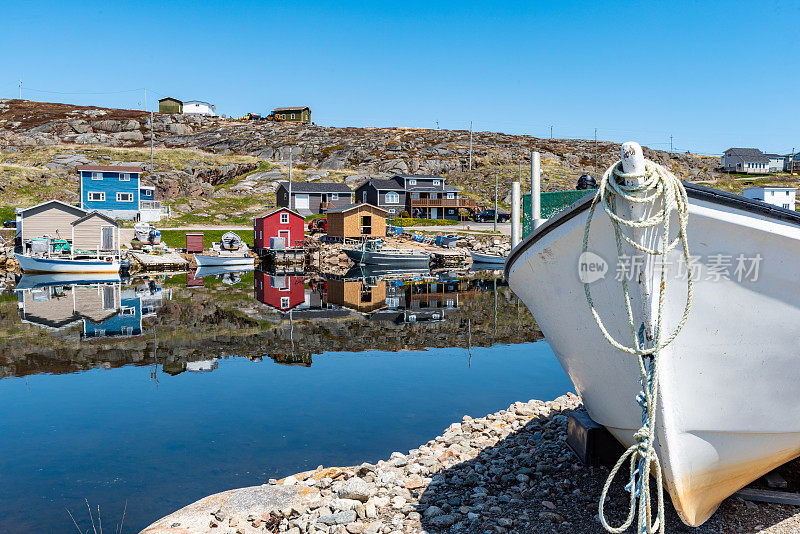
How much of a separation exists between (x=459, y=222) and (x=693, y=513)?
6192 centimetres

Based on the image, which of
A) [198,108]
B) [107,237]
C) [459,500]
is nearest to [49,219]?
[107,237]

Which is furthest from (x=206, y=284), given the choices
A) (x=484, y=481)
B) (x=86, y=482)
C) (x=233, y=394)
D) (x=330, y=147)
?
(x=330, y=147)

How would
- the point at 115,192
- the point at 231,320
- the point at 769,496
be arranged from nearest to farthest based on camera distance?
the point at 769,496, the point at 231,320, the point at 115,192

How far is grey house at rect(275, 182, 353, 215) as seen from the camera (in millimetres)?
63656

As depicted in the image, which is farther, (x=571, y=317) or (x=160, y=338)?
(x=160, y=338)

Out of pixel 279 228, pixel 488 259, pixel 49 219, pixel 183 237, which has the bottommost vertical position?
pixel 488 259

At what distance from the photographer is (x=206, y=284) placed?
3497 centimetres

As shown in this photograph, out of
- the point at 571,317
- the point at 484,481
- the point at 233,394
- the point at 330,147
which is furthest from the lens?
the point at 330,147

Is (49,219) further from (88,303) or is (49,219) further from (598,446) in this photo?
(598,446)

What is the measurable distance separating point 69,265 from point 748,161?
9413 centimetres

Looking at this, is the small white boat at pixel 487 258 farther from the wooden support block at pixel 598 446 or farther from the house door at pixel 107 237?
the wooden support block at pixel 598 446

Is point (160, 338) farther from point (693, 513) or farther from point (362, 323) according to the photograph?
point (693, 513)

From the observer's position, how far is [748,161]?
300ft

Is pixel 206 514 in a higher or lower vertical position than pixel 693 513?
lower
